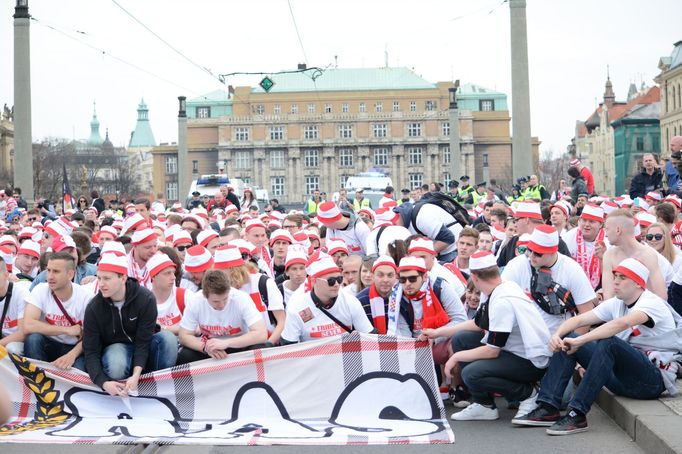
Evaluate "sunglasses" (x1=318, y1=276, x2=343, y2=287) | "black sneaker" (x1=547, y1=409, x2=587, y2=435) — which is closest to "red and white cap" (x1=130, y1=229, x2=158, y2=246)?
"sunglasses" (x1=318, y1=276, x2=343, y2=287)

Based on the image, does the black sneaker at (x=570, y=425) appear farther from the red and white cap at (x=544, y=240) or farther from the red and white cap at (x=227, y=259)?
the red and white cap at (x=227, y=259)

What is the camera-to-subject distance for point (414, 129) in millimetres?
138500

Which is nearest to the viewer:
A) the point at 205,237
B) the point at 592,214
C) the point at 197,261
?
the point at 197,261

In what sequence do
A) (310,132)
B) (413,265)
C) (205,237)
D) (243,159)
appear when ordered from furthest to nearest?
(310,132), (243,159), (205,237), (413,265)

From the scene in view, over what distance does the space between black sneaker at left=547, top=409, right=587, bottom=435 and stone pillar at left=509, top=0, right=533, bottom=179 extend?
1566cm

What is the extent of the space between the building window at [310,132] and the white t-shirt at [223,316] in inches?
5094

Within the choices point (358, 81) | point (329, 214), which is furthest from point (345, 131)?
point (329, 214)

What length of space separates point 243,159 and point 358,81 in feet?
56.8

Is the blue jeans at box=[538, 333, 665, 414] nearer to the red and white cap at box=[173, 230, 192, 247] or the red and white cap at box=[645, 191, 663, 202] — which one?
the red and white cap at box=[173, 230, 192, 247]

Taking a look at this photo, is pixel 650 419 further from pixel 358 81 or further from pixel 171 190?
pixel 171 190

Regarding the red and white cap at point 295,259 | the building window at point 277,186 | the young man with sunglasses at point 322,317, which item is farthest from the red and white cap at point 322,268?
the building window at point 277,186

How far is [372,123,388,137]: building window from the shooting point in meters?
138

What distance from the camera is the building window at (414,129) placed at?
13800 centimetres

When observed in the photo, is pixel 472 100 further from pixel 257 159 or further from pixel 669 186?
pixel 669 186
